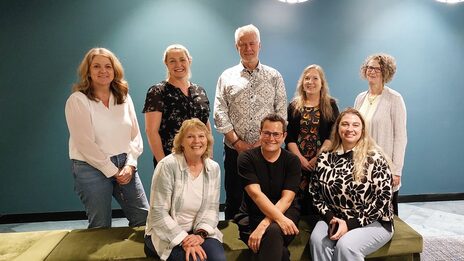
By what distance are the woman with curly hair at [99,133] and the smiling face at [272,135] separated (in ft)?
2.80

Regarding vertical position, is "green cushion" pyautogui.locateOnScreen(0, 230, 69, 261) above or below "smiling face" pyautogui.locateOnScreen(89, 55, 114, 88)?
below

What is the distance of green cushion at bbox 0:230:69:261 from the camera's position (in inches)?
81.4

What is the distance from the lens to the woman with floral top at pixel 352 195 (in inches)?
82.6

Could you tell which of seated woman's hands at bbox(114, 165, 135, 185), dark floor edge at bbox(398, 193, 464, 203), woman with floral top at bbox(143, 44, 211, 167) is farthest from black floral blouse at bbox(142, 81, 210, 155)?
dark floor edge at bbox(398, 193, 464, 203)

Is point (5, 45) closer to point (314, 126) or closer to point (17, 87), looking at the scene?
point (17, 87)

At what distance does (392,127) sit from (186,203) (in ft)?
5.25

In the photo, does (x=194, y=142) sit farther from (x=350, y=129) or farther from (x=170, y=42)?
(x=170, y=42)

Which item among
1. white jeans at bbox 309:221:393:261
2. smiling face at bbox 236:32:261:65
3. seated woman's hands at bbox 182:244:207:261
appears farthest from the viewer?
smiling face at bbox 236:32:261:65

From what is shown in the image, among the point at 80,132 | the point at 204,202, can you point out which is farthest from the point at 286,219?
the point at 80,132

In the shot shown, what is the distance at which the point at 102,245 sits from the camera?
7.06 feet

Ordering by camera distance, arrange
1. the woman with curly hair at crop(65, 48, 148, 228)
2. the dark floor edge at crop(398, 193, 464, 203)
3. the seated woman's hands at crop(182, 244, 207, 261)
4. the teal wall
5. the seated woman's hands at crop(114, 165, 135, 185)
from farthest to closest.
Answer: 1. the dark floor edge at crop(398, 193, 464, 203)
2. the teal wall
3. the seated woman's hands at crop(114, 165, 135, 185)
4. the woman with curly hair at crop(65, 48, 148, 228)
5. the seated woman's hands at crop(182, 244, 207, 261)

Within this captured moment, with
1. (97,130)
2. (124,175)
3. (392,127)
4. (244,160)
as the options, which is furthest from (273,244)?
(392,127)

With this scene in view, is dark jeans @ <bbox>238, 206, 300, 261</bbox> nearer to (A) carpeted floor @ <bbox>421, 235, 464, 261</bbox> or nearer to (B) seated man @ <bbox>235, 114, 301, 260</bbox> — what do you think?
(B) seated man @ <bbox>235, 114, 301, 260</bbox>

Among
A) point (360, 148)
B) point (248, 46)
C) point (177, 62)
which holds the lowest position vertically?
point (360, 148)
